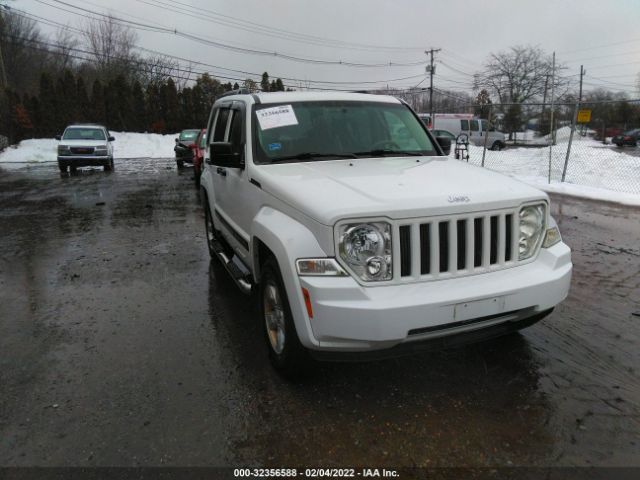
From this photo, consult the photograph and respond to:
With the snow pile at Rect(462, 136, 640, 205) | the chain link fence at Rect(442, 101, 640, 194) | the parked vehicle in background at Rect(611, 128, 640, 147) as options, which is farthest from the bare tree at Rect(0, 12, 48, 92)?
the parked vehicle in background at Rect(611, 128, 640, 147)

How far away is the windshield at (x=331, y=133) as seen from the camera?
13.8 ft

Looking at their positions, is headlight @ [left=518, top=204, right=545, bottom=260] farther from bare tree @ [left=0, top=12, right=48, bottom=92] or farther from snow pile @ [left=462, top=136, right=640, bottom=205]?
bare tree @ [left=0, top=12, right=48, bottom=92]

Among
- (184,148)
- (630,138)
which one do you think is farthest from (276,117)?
(630,138)

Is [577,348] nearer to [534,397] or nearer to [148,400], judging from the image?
[534,397]

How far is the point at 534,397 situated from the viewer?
3.18 metres

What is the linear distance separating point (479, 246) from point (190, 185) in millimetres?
13542

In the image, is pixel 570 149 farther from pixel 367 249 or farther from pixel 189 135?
pixel 189 135

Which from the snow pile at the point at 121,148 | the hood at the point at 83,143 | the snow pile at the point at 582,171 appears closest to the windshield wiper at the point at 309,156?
the snow pile at the point at 582,171

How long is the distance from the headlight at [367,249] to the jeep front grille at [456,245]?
63 mm

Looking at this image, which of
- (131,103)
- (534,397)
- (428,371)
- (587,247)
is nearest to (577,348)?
(534,397)

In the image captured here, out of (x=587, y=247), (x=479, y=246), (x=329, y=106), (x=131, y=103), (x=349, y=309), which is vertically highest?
(x=131, y=103)

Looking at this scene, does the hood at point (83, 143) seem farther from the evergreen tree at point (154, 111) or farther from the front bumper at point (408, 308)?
the evergreen tree at point (154, 111)

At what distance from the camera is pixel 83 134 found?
2055cm

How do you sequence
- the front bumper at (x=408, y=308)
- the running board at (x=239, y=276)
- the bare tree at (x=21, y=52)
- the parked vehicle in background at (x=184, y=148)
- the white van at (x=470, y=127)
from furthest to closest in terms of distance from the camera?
the bare tree at (x=21, y=52) → the white van at (x=470, y=127) → the parked vehicle in background at (x=184, y=148) → the running board at (x=239, y=276) → the front bumper at (x=408, y=308)
